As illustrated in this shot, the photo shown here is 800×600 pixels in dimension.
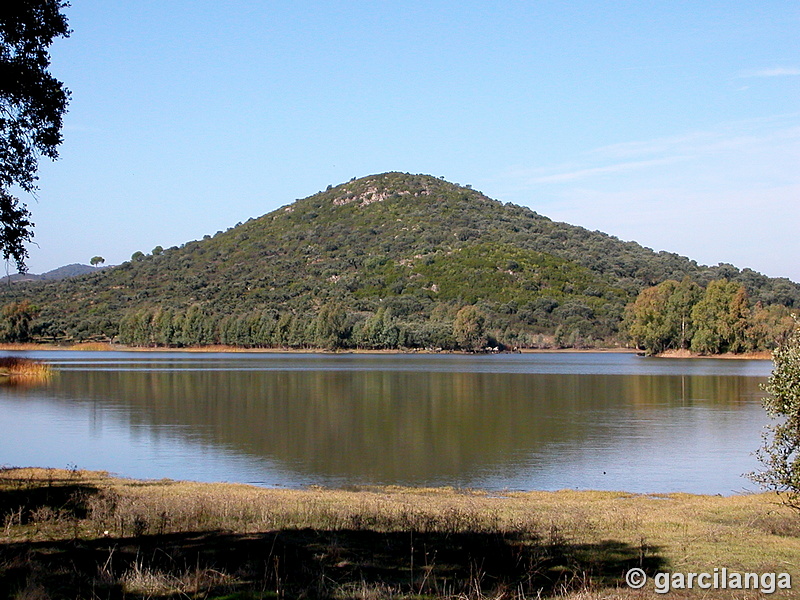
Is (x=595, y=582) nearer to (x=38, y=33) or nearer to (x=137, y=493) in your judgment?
(x=137, y=493)

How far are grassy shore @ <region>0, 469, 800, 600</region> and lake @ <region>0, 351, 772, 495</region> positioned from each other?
6762mm

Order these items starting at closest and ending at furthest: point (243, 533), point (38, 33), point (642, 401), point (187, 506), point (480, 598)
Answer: point (480, 598) → point (243, 533) → point (187, 506) → point (38, 33) → point (642, 401)

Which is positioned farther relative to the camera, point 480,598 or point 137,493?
point 137,493

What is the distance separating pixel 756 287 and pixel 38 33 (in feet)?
614

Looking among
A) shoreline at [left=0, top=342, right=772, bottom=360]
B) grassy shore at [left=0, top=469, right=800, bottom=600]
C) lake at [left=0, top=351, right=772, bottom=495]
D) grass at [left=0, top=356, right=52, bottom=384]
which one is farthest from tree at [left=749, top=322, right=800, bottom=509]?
shoreline at [left=0, top=342, right=772, bottom=360]

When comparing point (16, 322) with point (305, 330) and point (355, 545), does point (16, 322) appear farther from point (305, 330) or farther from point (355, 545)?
point (355, 545)

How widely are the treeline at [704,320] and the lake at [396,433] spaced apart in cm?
6177

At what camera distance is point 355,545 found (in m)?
10.7

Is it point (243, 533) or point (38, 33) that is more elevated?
point (38, 33)

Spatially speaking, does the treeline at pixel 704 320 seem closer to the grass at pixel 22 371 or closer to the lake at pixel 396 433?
the lake at pixel 396 433

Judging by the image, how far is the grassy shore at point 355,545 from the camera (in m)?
8.30

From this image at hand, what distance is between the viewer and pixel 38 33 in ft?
47.6

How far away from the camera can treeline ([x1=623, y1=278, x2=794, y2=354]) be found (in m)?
114

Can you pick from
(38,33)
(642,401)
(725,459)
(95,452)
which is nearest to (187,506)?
(38,33)
